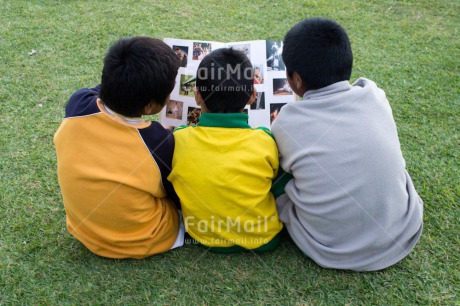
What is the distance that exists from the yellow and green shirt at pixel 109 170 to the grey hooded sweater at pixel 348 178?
0.61m

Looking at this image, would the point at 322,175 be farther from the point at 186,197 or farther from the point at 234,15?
the point at 234,15

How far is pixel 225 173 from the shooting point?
6.07 ft

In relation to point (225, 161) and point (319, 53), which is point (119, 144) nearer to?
point (225, 161)

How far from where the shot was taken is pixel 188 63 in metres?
2.36

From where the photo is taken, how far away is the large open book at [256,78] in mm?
2357

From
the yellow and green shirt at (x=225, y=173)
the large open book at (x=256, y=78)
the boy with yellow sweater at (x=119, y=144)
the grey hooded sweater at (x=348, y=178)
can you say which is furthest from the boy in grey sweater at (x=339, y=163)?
the boy with yellow sweater at (x=119, y=144)

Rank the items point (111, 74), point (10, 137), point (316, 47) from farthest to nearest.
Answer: point (10, 137) → point (316, 47) → point (111, 74)

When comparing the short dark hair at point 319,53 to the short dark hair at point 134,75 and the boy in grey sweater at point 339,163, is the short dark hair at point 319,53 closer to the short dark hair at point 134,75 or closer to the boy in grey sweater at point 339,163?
the boy in grey sweater at point 339,163

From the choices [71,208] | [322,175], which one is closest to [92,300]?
[71,208]

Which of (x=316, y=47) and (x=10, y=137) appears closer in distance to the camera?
(x=316, y=47)

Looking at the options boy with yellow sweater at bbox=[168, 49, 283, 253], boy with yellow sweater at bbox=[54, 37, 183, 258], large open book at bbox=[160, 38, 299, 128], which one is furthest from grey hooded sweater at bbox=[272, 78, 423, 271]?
boy with yellow sweater at bbox=[54, 37, 183, 258]

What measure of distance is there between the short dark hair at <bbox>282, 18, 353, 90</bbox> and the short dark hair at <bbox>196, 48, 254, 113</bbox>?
24 centimetres

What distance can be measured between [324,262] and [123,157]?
1075 mm

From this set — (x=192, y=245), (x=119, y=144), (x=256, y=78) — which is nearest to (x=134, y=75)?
(x=119, y=144)
